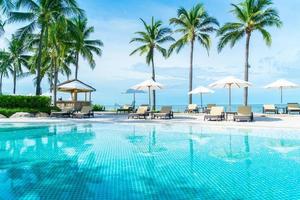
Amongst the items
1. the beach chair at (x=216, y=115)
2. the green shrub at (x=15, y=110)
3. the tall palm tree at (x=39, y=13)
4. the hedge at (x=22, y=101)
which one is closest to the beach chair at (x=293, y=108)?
the beach chair at (x=216, y=115)

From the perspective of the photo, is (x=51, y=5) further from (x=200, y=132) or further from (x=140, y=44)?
(x=200, y=132)

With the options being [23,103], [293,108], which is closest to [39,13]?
[23,103]

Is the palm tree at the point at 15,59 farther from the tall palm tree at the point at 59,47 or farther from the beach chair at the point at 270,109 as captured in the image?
the beach chair at the point at 270,109

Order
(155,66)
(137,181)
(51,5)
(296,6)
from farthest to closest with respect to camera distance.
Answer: (155,66), (51,5), (296,6), (137,181)

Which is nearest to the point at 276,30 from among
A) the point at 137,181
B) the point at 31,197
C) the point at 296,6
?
the point at 296,6

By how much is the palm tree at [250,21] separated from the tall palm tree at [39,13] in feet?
38.9

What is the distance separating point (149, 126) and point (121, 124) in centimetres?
159

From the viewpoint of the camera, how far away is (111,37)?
85.7 feet

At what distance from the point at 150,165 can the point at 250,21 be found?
19.0 metres

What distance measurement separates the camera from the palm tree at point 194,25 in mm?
28422

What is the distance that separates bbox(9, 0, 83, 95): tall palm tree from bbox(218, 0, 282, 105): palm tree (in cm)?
1186

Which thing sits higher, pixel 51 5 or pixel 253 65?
pixel 51 5

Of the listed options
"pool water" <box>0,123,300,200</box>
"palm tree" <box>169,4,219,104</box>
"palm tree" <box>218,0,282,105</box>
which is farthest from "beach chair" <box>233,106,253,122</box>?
"palm tree" <box>169,4,219,104</box>

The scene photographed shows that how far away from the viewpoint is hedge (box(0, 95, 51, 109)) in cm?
2172
